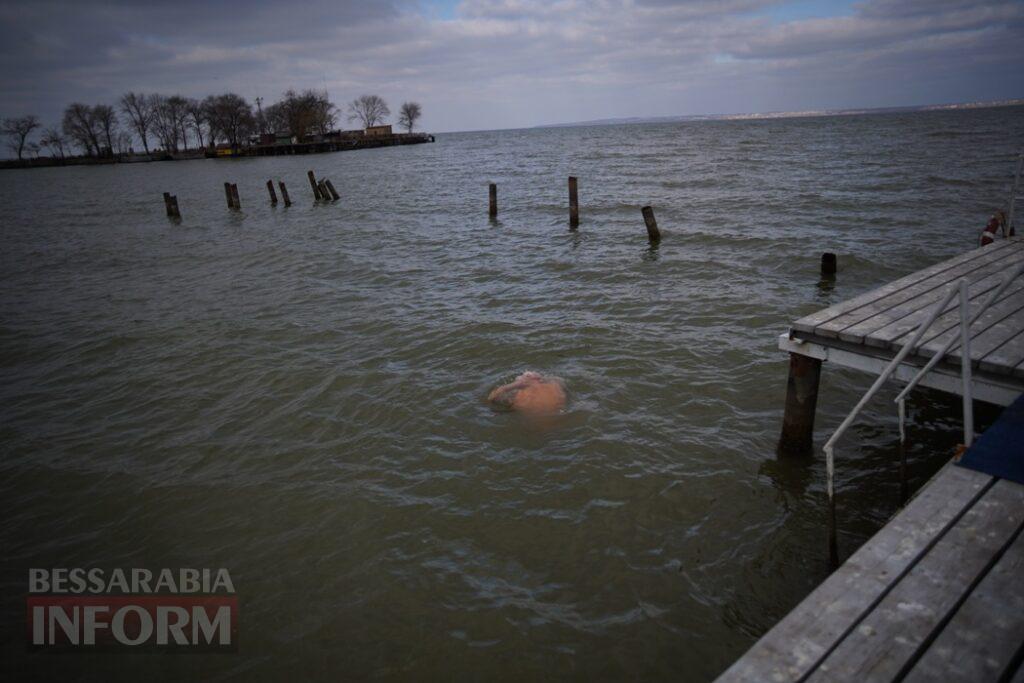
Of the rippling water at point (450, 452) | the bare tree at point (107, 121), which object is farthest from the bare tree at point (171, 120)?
the rippling water at point (450, 452)

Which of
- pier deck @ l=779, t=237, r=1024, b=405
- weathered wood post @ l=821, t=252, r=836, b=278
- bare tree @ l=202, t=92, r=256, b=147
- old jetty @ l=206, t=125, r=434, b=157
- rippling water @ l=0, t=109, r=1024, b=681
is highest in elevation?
bare tree @ l=202, t=92, r=256, b=147

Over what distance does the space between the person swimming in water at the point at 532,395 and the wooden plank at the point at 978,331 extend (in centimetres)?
388

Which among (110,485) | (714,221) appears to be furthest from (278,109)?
(110,485)

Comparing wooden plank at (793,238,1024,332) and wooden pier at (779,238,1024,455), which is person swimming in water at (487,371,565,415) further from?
wooden plank at (793,238,1024,332)

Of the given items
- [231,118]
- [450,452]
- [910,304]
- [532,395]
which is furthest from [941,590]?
[231,118]

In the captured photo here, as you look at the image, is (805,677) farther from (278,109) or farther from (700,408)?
(278,109)

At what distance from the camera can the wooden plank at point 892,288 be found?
551cm

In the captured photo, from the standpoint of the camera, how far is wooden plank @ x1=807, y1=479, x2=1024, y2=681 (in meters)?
2.27

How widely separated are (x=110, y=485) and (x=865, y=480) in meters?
8.37

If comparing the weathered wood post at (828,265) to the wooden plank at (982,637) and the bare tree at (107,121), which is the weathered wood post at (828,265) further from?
the bare tree at (107,121)

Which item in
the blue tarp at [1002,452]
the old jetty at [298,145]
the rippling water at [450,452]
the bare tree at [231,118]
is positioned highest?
the bare tree at [231,118]

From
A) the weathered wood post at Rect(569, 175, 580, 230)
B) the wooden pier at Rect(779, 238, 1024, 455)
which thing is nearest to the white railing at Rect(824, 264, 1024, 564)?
the wooden pier at Rect(779, 238, 1024, 455)

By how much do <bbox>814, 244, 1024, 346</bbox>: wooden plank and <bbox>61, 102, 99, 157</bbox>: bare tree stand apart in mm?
162183

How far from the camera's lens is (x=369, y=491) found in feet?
19.6
